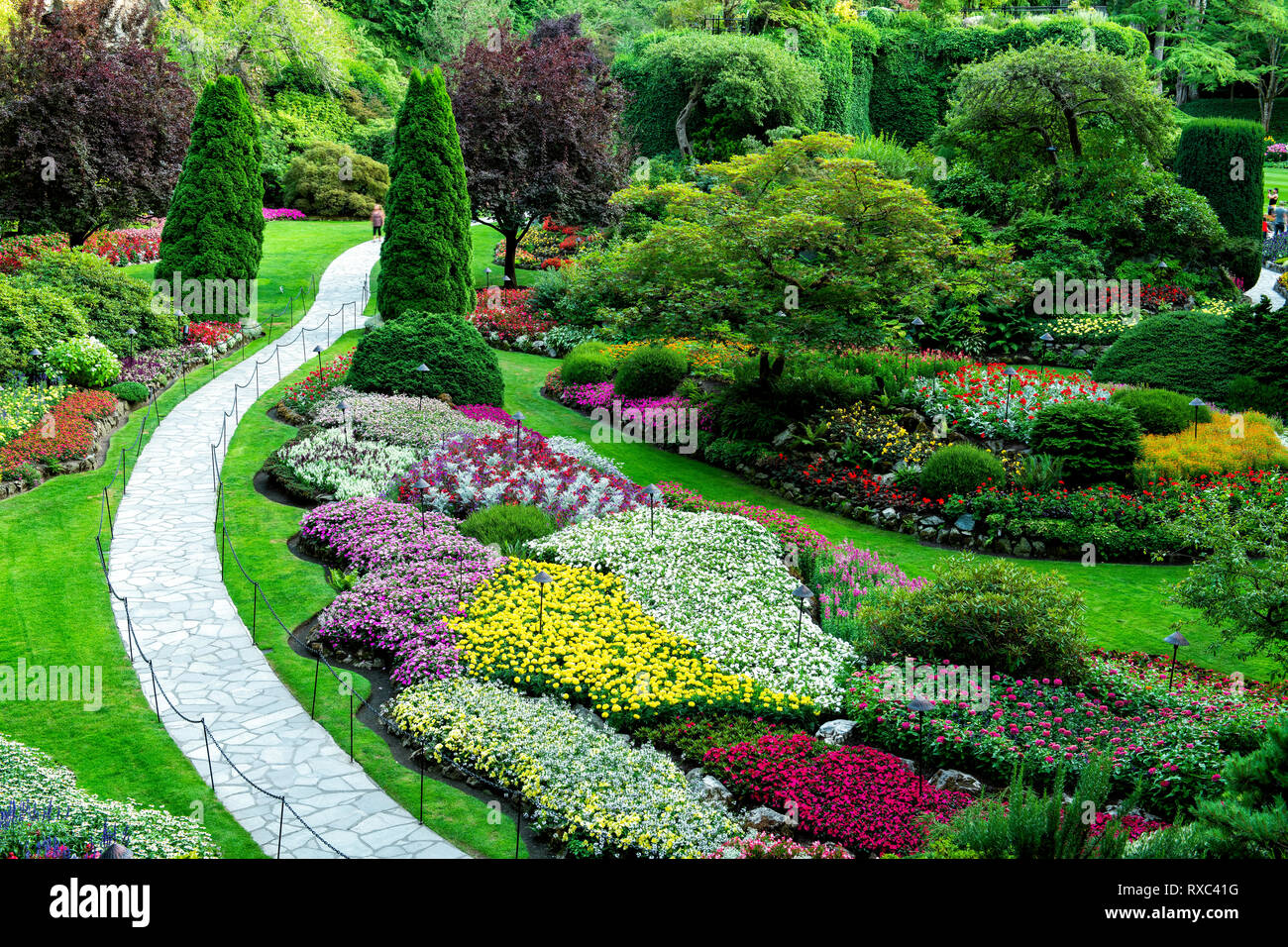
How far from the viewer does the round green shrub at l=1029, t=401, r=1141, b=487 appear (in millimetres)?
15742

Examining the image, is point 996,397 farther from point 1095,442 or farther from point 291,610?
point 291,610

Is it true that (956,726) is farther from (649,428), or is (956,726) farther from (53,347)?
(53,347)

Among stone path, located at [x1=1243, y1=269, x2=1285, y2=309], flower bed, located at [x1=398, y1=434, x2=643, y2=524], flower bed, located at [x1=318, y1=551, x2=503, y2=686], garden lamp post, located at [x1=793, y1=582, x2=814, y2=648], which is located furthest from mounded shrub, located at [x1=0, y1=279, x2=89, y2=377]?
stone path, located at [x1=1243, y1=269, x2=1285, y2=309]

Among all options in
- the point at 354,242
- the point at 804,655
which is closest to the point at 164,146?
the point at 354,242

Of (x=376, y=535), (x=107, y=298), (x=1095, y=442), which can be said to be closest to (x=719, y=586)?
(x=376, y=535)

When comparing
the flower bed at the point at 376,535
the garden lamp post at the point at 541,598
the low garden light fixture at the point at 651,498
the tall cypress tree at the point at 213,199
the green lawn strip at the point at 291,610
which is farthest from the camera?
the tall cypress tree at the point at 213,199

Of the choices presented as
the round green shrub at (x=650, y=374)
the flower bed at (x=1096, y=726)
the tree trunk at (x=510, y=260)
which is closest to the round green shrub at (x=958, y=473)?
the flower bed at (x=1096, y=726)

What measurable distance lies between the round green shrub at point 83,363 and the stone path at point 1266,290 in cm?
2700

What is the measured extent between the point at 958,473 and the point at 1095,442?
211cm

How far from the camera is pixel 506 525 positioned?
1392 cm

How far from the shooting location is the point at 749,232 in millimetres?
16891

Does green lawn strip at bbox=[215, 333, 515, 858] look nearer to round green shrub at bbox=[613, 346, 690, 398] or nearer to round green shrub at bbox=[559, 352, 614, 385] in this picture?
round green shrub at bbox=[559, 352, 614, 385]

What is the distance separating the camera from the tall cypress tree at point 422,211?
22125mm

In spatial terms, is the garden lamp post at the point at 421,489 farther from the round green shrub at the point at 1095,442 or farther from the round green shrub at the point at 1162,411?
the round green shrub at the point at 1162,411
